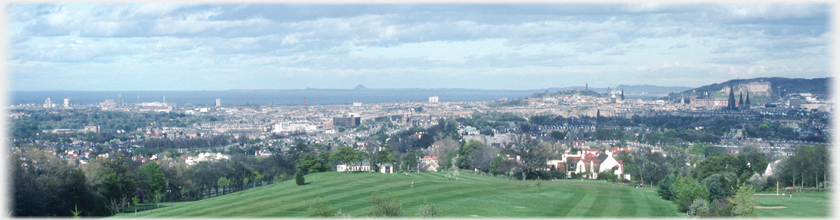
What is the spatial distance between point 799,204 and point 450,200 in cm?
1180

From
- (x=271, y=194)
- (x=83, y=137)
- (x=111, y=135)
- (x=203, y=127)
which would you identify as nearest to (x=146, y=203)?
(x=271, y=194)

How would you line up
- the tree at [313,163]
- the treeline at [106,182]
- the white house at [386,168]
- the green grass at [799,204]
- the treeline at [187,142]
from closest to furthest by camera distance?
the green grass at [799,204], the treeline at [106,182], the tree at [313,163], the white house at [386,168], the treeline at [187,142]

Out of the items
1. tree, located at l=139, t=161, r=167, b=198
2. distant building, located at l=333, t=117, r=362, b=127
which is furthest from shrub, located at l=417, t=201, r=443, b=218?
distant building, located at l=333, t=117, r=362, b=127

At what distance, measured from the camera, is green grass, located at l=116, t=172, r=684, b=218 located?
68.8ft

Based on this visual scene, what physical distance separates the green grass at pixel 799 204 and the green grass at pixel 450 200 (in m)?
2.72

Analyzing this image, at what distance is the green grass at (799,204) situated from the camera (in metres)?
19.0

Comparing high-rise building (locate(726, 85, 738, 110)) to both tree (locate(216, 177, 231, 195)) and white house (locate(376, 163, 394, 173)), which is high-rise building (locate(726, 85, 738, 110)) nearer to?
white house (locate(376, 163, 394, 173))

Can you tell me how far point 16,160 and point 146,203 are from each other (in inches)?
289

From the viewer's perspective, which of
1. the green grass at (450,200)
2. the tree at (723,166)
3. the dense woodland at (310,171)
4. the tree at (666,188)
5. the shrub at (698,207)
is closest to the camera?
the shrub at (698,207)

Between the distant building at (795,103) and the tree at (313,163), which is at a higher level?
the distant building at (795,103)

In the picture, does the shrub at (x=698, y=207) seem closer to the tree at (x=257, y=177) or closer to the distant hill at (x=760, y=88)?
the tree at (x=257, y=177)

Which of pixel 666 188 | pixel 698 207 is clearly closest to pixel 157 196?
pixel 666 188

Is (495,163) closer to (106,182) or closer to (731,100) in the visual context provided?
(106,182)

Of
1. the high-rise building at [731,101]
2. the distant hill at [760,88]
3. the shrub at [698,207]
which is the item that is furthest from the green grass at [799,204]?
the high-rise building at [731,101]
